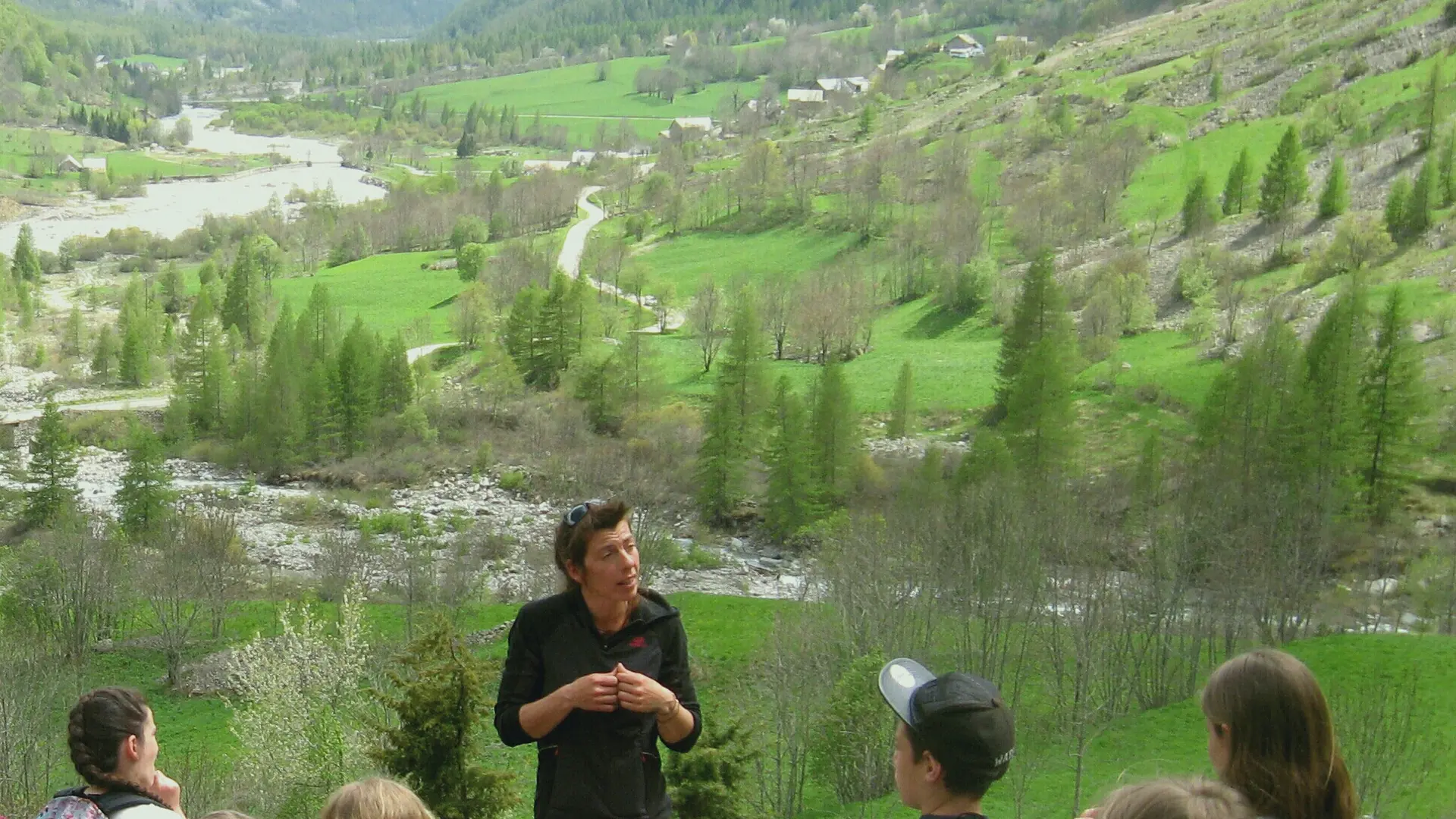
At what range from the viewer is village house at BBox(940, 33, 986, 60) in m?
180

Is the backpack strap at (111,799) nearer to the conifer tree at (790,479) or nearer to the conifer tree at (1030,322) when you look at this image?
the conifer tree at (790,479)

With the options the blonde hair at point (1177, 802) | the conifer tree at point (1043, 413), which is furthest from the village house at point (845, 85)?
the blonde hair at point (1177, 802)

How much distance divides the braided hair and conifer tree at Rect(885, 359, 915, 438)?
2249 inches

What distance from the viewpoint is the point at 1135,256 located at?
77.8 metres

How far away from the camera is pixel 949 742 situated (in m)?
4.71

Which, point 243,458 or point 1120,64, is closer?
point 243,458

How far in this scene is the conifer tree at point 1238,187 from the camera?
81625mm

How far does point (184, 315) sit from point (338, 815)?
104 metres

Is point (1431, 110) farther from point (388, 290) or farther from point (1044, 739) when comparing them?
point (388, 290)

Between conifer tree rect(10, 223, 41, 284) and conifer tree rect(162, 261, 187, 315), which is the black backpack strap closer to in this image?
conifer tree rect(162, 261, 187, 315)

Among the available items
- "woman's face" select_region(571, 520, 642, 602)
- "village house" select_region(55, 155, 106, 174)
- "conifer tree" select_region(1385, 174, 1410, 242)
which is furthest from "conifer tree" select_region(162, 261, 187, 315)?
"woman's face" select_region(571, 520, 642, 602)

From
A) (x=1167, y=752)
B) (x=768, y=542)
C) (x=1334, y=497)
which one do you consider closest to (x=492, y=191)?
(x=768, y=542)

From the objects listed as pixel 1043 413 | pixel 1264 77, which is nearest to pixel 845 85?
pixel 1264 77

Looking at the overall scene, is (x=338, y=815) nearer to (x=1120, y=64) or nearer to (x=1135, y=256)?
(x=1135, y=256)
